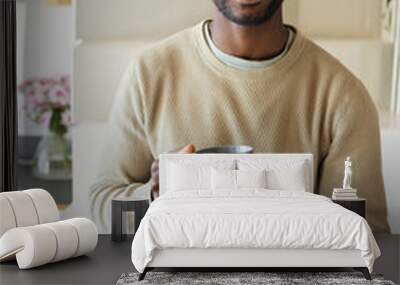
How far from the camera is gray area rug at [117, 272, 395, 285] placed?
4914 mm

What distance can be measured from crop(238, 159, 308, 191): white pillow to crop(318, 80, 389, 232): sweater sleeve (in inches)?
17.5

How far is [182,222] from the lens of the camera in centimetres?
489

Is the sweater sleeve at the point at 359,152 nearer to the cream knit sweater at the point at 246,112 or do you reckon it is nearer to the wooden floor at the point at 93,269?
the cream knit sweater at the point at 246,112

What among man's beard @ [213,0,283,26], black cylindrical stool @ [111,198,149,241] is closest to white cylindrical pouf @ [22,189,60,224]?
black cylindrical stool @ [111,198,149,241]

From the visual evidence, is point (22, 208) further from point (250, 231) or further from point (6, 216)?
point (250, 231)

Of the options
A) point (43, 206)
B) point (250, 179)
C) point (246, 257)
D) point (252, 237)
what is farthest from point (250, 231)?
point (43, 206)

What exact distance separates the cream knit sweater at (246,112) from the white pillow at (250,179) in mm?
598

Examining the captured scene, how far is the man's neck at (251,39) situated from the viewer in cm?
685

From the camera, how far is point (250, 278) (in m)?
4.99

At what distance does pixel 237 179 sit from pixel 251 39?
1.40 meters

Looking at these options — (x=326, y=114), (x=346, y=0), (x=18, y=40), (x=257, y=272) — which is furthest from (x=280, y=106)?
(x=18, y=40)

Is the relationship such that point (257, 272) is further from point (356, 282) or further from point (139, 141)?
point (139, 141)

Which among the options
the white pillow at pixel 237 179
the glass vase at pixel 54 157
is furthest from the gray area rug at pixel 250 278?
the glass vase at pixel 54 157

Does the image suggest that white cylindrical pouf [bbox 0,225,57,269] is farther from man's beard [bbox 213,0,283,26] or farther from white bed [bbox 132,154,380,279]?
man's beard [bbox 213,0,283,26]
